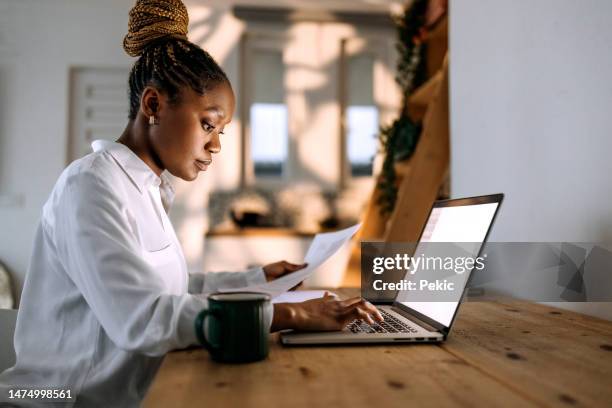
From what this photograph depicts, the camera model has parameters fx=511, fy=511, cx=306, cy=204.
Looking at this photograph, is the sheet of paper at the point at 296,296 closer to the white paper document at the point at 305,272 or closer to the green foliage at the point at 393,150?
the white paper document at the point at 305,272

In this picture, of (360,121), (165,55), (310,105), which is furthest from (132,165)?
(360,121)

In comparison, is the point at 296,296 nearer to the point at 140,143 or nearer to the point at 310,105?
the point at 140,143

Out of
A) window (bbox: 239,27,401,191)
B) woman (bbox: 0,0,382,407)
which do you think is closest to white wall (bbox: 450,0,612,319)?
woman (bbox: 0,0,382,407)

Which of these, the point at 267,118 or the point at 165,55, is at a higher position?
the point at 267,118

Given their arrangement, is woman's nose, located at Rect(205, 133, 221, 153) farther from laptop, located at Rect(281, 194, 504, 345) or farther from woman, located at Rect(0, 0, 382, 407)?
laptop, located at Rect(281, 194, 504, 345)

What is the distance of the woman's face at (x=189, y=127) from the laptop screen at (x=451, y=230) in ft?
1.71

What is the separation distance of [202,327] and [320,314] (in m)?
0.23

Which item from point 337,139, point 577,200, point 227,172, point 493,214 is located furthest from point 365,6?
point 493,214

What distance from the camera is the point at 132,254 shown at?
0.78 metres

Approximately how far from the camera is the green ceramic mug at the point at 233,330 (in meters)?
0.69

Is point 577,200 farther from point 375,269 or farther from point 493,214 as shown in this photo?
point 375,269

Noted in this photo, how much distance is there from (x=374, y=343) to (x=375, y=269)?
2.62 feet

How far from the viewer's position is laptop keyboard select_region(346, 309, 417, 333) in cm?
86

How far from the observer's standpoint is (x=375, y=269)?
5.24ft
